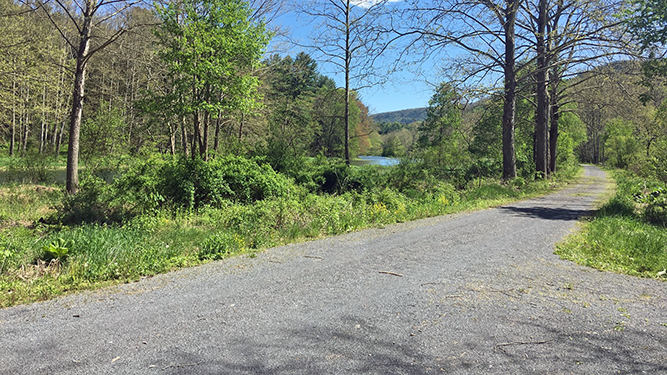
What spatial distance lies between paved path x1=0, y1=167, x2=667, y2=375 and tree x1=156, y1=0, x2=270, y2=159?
278 inches

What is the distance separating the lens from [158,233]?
24.3ft

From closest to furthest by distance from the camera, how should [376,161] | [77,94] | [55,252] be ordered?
[55,252] < [77,94] < [376,161]

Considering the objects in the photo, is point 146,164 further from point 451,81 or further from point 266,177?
point 451,81

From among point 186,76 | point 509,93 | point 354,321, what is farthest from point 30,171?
point 509,93

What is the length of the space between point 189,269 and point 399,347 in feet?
11.1

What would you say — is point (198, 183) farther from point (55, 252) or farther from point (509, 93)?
point (509, 93)

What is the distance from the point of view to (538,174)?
19719 mm

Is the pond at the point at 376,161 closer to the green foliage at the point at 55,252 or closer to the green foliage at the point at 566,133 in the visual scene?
the green foliage at the point at 55,252

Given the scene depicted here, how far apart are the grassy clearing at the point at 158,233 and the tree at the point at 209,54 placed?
338 cm

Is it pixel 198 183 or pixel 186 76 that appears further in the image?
pixel 186 76

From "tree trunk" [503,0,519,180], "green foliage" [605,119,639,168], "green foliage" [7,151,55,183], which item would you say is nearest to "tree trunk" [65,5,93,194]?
"green foliage" [7,151,55,183]

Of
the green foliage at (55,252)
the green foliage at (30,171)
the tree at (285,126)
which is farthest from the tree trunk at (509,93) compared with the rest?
the green foliage at (30,171)

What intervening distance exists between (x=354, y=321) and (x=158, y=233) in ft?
17.4

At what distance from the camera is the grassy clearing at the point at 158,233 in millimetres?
4695
